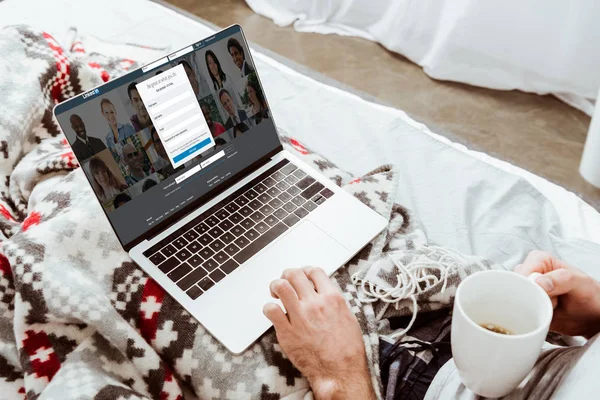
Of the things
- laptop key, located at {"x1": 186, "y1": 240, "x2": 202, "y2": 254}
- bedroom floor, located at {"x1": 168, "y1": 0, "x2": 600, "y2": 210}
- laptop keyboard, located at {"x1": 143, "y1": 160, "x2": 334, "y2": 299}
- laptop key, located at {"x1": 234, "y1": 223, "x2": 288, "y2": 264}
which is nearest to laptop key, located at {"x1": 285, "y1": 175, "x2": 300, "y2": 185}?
laptop keyboard, located at {"x1": 143, "y1": 160, "x2": 334, "y2": 299}

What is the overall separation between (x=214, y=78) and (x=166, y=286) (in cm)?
35

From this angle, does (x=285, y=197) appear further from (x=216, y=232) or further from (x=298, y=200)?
(x=216, y=232)

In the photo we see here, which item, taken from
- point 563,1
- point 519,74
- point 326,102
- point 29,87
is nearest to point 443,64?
point 519,74

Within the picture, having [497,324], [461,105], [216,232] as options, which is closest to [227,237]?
[216,232]

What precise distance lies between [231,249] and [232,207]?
0.09m

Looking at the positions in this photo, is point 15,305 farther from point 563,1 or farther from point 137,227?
point 563,1

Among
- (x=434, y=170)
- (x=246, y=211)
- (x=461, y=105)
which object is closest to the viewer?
(x=246, y=211)

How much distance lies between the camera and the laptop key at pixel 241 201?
3.01ft

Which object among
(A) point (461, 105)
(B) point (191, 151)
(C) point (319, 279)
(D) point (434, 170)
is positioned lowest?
(A) point (461, 105)

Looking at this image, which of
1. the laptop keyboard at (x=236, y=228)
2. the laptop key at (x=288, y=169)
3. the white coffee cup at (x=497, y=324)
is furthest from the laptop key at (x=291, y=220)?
the white coffee cup at (x=497, y=324)

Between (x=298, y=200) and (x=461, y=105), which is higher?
(x=298, y=200)

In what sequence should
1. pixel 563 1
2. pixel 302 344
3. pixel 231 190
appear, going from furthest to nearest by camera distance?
1. pixel 563 1
2. pixel 231 190
3. pixel 302 344

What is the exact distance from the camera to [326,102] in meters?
1.32

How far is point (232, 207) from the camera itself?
912 millimetres
